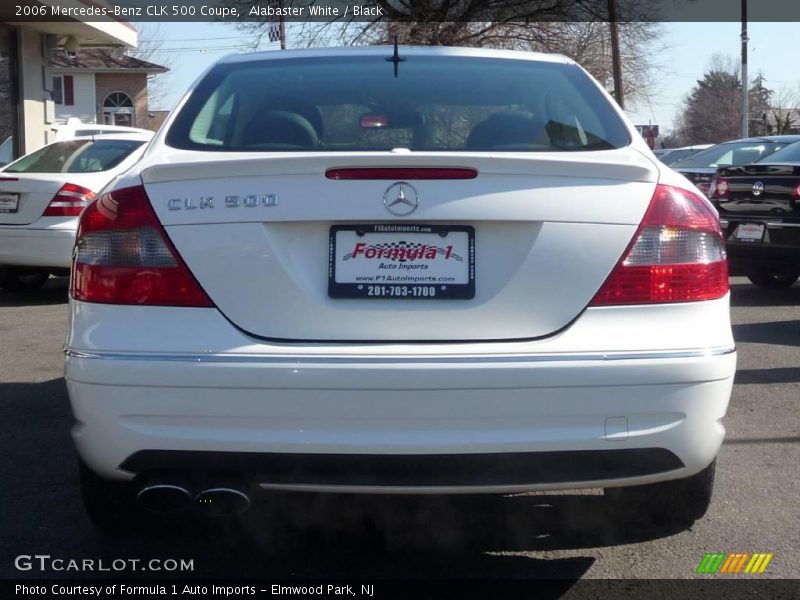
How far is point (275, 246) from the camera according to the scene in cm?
302

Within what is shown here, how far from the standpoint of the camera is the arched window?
172ft

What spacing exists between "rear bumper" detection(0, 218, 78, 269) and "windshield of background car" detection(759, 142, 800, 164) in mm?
6100

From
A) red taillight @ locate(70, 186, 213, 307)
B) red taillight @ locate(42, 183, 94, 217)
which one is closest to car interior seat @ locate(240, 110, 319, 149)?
red taillight @ locate(70, 186, 213, 307)

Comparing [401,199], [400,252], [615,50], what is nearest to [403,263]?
[400,252]

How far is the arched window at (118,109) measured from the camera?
52.4 meters

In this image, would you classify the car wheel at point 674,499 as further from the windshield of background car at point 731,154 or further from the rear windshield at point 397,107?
the windshield of background car at point 731,154

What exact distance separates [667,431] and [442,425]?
2.04ft

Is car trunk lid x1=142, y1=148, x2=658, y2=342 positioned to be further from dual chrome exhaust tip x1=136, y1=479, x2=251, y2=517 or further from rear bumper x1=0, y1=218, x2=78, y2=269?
rear bumper x1=0, y1=218, x2=78, y2=269

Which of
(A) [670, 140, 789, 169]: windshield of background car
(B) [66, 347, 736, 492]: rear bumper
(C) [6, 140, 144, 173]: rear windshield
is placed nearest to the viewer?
(B) [66, 347, 736, 492]: rear bumper

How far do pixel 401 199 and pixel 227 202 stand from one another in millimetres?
473

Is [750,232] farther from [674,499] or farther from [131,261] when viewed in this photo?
[131,261]

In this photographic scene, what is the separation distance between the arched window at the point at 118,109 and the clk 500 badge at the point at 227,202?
168 ft

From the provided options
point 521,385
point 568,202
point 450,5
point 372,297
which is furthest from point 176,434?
point 450,5

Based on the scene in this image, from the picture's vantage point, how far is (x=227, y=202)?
9.98 ft
